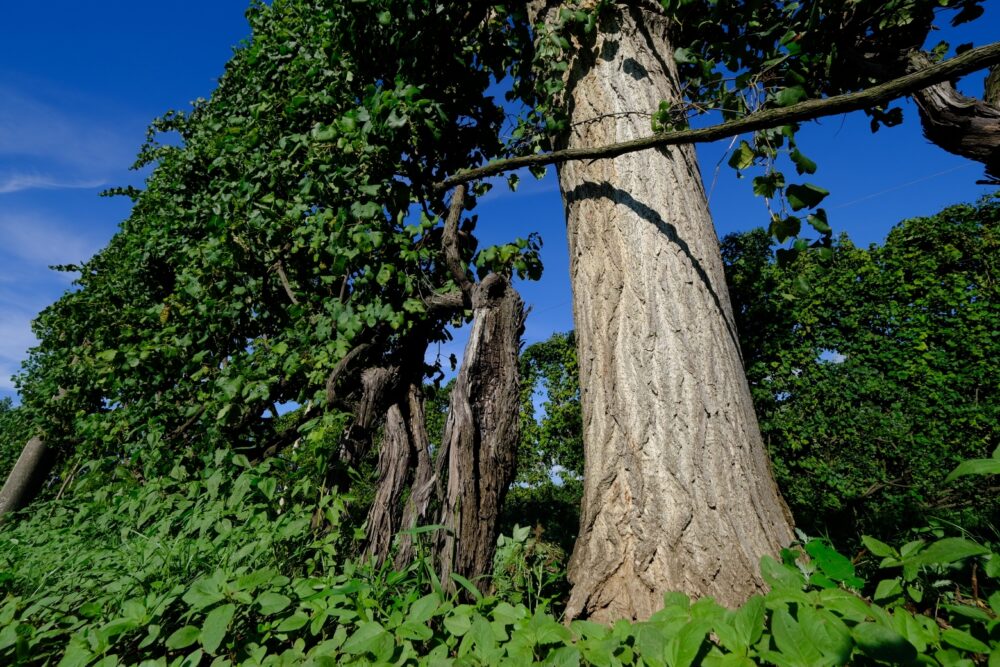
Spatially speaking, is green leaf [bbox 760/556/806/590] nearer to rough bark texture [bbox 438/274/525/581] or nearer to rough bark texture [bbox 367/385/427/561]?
rough bark texture [bbox 438/274/525/581]

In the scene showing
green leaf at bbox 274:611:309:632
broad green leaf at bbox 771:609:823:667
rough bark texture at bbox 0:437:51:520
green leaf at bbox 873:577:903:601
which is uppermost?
rough bark texture at bbox 0:437:51:520

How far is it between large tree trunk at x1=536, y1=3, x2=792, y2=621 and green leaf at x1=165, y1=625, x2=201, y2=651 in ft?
4.07

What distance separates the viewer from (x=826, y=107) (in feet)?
4.48

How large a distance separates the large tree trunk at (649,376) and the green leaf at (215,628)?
46.0 inches

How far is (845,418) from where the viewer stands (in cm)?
628

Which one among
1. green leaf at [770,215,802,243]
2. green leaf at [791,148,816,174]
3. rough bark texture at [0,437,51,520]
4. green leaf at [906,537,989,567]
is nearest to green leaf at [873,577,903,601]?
green leaf at [906,537,989,567]

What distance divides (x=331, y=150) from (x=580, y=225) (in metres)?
2.36

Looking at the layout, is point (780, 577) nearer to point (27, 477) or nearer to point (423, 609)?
point (423, 609)

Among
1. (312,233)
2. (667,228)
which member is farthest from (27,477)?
(667,228)

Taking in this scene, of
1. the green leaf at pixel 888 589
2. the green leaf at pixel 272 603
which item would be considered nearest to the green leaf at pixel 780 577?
the green leaf at pixel 888 589

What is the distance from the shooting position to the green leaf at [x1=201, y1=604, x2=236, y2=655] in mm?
1129

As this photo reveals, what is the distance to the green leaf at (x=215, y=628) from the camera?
113 centimetres

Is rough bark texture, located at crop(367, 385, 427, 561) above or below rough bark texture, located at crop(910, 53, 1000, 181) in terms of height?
below

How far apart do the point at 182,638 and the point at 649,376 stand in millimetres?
1756
